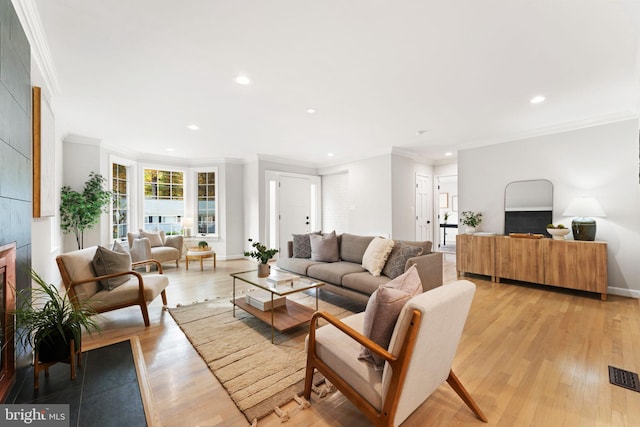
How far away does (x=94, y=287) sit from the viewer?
2.63 m

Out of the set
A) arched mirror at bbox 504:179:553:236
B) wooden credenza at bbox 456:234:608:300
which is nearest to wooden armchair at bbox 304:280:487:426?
wooden credenza at bbox 456:234:608:300

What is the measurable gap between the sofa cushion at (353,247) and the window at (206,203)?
12.9 feet

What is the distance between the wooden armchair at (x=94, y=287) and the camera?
2438mm

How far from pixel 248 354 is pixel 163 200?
531cm

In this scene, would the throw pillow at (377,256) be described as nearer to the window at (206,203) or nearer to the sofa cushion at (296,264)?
the sofa cushion at (296,264)

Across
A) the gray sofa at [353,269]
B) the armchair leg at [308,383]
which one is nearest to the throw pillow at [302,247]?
the gray sofa at [353,269]

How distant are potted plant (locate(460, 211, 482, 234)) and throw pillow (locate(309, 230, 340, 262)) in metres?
2.57

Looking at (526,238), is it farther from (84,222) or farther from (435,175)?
(84,222)

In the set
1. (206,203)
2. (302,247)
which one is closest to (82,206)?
(206,203)

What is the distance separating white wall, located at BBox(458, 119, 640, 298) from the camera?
3.56 meters

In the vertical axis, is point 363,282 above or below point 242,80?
below

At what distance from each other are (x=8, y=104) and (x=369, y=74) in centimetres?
261

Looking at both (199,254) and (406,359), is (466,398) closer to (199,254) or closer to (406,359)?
(406,359)

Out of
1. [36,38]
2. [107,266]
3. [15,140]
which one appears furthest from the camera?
[107,266]
